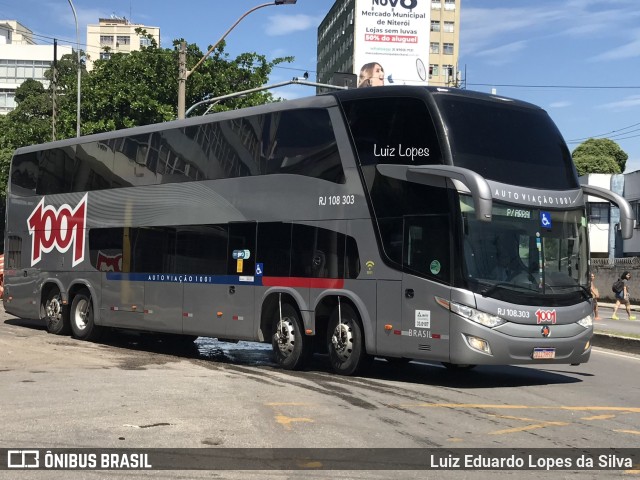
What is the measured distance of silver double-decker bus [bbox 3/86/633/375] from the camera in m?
12.8

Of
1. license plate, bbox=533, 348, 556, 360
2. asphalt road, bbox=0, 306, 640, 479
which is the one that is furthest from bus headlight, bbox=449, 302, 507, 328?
asphalt road, bbox=0, 306, 640, 479

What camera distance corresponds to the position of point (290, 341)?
15.1 metres

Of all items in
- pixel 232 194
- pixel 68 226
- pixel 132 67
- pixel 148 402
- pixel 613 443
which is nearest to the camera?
pixel 613 443

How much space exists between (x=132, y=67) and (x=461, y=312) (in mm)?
36184

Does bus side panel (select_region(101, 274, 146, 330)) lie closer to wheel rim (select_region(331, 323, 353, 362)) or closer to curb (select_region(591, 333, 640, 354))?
wheel rim (select_region(331, 323, 353, 362))

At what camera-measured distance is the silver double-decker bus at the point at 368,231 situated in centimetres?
1280

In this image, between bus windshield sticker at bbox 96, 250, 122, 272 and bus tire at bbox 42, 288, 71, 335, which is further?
bus tire at bbox 42, 288, 71, 335

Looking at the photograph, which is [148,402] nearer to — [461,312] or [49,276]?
[461,312]

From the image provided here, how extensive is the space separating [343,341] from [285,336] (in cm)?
138

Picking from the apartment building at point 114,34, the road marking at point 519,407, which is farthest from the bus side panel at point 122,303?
the apartment building at point 114,34

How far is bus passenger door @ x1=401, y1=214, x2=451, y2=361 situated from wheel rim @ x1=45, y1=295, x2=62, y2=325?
1057 centimetres

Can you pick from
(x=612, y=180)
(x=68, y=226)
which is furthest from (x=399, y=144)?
(x=612, y=180)

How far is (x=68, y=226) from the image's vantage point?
21.0 m

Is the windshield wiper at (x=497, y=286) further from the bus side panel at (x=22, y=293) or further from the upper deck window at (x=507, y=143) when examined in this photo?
the bus side panel at (x=22, y=293)
